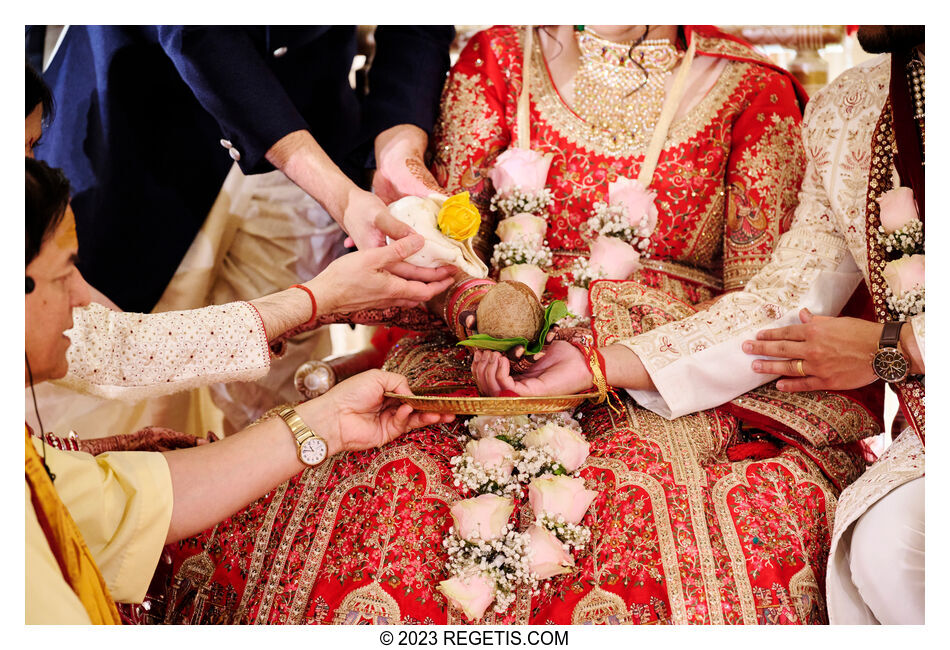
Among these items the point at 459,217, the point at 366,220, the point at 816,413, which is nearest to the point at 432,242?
the point at 459,217

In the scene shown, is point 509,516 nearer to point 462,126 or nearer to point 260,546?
point 260,546

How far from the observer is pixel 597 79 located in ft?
6.49

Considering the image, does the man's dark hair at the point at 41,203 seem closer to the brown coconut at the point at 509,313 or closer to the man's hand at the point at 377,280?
the man's hand at the point at 377,280

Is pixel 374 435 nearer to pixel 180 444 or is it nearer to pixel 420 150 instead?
pixel 180 444

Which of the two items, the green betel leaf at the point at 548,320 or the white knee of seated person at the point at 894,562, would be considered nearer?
the white knee of seated person at the point at 894,562

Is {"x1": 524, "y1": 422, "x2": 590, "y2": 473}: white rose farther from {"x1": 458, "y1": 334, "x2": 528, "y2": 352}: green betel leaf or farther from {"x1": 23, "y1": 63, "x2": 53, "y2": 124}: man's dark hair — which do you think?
{"x1": 23, "y1": 63, "x2": 53, "y2": 124}: man's dark hair

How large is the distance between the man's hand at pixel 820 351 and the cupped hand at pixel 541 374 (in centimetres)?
32

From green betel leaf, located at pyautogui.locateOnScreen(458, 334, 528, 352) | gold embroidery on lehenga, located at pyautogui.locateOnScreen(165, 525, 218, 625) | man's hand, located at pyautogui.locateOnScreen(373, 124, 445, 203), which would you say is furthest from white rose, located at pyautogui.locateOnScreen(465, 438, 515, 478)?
man's hand, located at pyautogui.locateOnScreen(373, 124, 445, 203)

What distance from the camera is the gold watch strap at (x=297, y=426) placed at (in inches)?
57.5

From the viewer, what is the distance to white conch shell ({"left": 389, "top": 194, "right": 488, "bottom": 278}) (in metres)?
1.68

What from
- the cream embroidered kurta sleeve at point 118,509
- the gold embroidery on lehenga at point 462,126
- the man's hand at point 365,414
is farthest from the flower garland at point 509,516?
the gold embroidery on lehenga at point 462,126

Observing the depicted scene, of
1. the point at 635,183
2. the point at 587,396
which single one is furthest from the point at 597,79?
the point at 587,396

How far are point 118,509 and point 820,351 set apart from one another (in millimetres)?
1182
